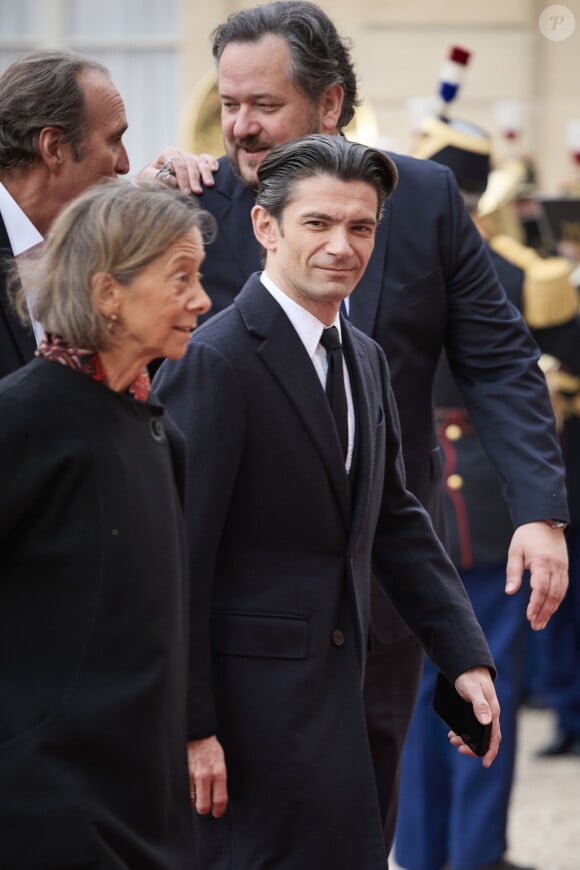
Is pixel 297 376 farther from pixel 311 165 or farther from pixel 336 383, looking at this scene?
pixel 311 165

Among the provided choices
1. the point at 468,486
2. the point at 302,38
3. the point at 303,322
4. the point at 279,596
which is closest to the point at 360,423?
the point at 303,322

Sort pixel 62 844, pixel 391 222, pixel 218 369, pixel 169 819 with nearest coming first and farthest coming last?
pixel 62 844
pixel 169 819
pixel 218 369
pixel 391 222

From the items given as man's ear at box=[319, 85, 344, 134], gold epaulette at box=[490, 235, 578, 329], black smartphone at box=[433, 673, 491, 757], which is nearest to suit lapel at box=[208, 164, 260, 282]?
man's ear at box=[319, 85, 344, 134]

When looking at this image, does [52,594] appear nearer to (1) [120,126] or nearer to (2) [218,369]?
(2) [218,369]

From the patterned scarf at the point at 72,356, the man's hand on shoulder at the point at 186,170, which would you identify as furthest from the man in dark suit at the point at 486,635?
the patterned scarf at the point at 72,356

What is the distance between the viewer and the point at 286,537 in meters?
2.73

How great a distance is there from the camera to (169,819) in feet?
7.50

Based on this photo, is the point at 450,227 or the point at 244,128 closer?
the point at 244,128

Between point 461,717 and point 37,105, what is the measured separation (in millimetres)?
1211

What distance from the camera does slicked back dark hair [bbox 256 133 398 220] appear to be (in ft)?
9.12

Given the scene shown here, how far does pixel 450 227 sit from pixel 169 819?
5.17 ft

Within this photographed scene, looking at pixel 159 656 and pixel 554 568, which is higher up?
pixel 159 656

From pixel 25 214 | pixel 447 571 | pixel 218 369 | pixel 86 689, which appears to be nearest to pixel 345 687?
pixel 447 571

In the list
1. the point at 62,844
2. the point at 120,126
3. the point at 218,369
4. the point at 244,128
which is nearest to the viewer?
the point at 62,844
